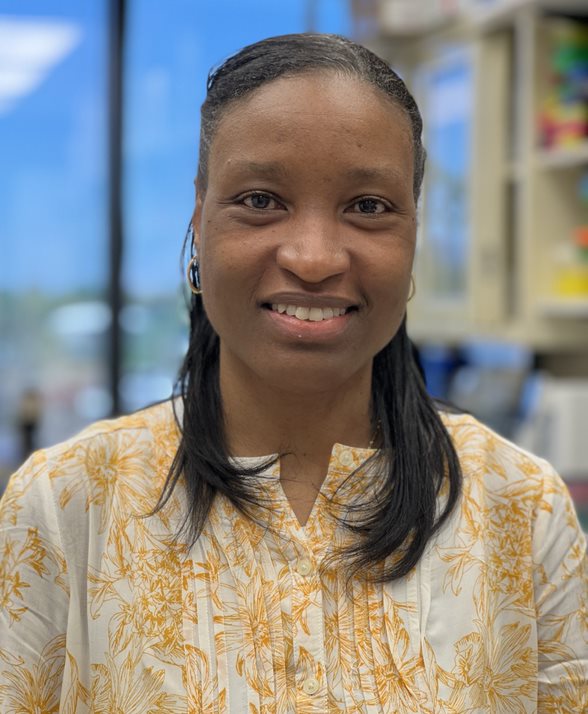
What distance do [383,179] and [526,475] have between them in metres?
0.36

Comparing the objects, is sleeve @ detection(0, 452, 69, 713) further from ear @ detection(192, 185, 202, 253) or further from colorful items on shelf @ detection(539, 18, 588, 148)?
colorful items on shelf @ detection(539, 18, 588, 148)

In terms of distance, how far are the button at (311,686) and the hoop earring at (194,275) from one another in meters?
0.39

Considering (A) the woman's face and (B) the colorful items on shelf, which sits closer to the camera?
(A) the woman's face

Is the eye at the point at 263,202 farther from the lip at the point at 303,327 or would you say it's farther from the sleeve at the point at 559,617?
the sleeve at the point at 559,617

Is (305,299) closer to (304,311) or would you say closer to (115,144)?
(304,311)

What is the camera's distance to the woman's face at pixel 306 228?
91 centimetres

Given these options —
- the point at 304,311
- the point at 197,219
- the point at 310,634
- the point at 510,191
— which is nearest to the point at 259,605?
the point at 310,634

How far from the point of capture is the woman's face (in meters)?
0.91

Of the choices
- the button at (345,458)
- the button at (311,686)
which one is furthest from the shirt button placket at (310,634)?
the button at (345,458)

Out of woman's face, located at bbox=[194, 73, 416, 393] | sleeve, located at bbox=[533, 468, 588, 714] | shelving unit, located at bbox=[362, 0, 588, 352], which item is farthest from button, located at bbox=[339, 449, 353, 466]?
shelving unit, located at bbox=[362, 0, 588, 352]

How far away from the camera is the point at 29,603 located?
94 cm

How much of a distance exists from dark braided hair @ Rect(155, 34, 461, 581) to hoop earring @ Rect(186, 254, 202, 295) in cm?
6

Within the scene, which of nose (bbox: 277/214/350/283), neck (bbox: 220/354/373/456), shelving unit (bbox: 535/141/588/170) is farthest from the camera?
shelving unit (bbox: 535/141/588/170)

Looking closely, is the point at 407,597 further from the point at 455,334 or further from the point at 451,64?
the point at 451,64
